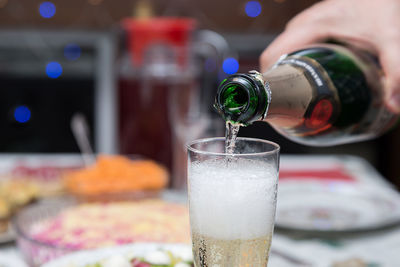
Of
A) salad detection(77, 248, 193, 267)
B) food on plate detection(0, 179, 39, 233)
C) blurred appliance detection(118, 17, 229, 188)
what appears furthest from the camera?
blurred appliance detection(118, 17, 229, 188)

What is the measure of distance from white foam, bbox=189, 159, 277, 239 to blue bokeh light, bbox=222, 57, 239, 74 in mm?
2370

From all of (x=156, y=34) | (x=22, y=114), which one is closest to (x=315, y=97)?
(x=156, y=34)

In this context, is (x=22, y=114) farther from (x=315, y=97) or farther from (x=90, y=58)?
(x=315, y=97)

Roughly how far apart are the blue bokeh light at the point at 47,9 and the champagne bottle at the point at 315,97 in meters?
Answer: 2.81

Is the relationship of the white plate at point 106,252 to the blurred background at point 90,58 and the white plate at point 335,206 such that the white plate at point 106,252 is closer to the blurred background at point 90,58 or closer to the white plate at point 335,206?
the white plate at point 335,206

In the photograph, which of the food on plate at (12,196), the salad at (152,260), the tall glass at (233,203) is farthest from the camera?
the food on plate at (12,196)

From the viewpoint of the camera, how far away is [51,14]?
338cm

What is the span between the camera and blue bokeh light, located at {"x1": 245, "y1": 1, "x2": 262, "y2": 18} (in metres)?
3.38

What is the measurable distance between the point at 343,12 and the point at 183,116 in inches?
22.8

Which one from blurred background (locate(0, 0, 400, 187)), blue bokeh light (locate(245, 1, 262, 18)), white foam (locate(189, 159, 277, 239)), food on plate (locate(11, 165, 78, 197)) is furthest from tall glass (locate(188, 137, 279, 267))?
blue bokeh light (locate(245, 1, 262, 18))

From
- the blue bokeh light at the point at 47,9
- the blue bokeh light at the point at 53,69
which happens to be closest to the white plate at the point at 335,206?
the blue bokeh light at the point at 53,69

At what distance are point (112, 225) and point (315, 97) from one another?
0.43 m

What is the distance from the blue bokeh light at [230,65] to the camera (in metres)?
2.95

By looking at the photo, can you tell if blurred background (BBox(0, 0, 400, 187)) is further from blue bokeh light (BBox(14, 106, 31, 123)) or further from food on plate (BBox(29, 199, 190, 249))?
food on plate (BBox(29, 199, 190, 249))
